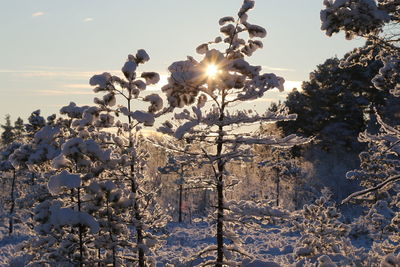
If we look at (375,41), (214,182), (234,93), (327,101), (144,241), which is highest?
(327,101)

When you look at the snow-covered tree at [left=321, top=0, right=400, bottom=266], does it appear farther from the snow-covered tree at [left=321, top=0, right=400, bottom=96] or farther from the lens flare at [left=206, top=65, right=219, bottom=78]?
the lens flare at [left=206, top=65, right=219, bottom=78]

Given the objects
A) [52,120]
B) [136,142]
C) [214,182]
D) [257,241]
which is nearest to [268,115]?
[214,182]

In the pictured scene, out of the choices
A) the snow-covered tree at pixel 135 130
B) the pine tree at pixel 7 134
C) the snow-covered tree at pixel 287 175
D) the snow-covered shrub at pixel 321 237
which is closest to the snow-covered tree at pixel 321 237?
the snow-covered shrub at pixel 321 237

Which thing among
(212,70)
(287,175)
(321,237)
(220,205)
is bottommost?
(321,237)

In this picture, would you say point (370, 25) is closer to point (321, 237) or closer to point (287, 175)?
point (321, 237)

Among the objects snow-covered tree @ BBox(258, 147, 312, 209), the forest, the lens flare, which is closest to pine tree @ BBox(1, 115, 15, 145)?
snow-covered tree @ BBox(258, 147, 312, 209)

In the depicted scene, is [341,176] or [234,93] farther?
[341,176]

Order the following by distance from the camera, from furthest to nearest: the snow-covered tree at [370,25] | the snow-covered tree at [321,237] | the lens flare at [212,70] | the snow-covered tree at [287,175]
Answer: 1. the snow-covered tree at [287,175]
2. the snow-covered tree at [321,237]
3. the lens flare at [212,70]
4. the snow-covered tree at [370,25]

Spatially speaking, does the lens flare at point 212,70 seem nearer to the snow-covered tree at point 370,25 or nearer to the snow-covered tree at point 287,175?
the snow-covered tree at point 370,25

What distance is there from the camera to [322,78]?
153 ft

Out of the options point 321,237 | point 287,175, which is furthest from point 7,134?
point 321,237

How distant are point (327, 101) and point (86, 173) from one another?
122 feet

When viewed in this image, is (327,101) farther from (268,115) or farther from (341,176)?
(268,115)

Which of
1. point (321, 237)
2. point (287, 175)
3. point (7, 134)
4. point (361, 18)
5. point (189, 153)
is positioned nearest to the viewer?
point (361, 18)
